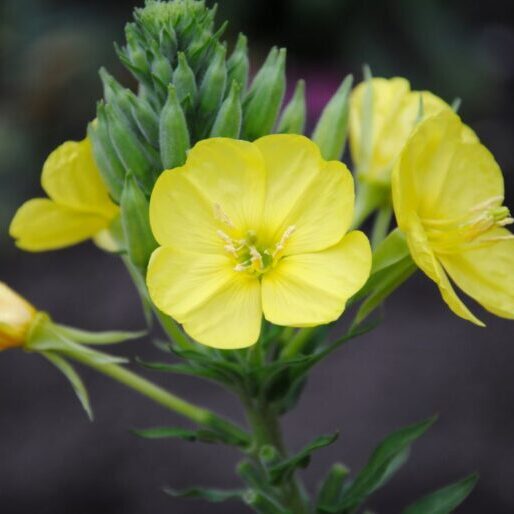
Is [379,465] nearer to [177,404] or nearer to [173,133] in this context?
[177,404]

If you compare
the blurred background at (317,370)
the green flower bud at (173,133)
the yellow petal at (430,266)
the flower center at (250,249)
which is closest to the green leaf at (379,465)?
the yellow petal at (430,266)

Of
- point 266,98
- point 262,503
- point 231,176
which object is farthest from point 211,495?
point 266,98

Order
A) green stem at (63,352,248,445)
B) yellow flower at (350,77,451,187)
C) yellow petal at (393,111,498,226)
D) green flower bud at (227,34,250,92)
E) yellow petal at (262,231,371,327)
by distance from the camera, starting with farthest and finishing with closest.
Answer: yellow flower at (350,77,451,187) → green stem at (63,352,248,445) → green flower bud at (227,34,250,92) → yellow petal at (393,111,498,226) → yellow petal at (262,231,371,327)

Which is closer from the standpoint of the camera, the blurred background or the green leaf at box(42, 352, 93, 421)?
the green leaf at box(42, 352, 93, 421)

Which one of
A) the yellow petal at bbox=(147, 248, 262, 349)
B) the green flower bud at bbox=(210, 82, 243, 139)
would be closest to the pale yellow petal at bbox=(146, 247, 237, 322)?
the yellow petal at bbox=(147, 248, 262, 349)

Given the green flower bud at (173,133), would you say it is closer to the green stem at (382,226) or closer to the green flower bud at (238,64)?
the green flower bud at (238,64)

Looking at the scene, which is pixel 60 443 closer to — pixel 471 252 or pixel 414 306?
pixel 414 306

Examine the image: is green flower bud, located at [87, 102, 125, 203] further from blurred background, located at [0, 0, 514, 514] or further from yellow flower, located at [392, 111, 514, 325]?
blurred background, located at [0, 0, 514, 514]
